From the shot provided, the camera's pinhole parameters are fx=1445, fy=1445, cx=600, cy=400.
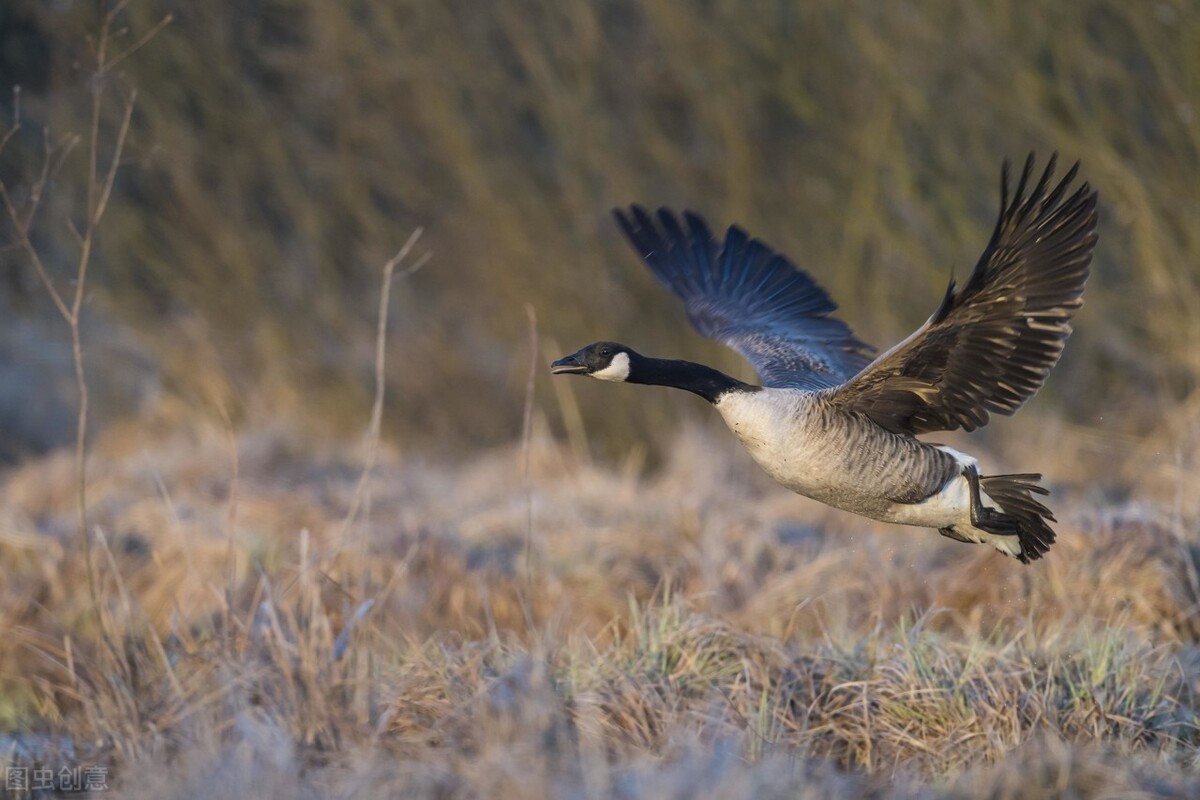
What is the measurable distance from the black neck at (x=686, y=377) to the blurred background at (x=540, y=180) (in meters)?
3.87

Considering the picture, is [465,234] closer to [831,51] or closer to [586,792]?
[831,51]

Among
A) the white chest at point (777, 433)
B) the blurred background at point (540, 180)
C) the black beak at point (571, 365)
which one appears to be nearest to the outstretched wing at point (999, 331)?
the white chest at point (777, 433)

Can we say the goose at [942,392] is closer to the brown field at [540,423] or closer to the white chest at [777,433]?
the white chest at [777,433]

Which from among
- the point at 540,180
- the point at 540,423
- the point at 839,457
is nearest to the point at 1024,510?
the point at 839,457

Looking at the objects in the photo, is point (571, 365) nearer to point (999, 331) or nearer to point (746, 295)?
point (999, 331)

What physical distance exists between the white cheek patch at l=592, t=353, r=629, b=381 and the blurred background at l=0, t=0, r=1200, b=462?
4053 millimetres

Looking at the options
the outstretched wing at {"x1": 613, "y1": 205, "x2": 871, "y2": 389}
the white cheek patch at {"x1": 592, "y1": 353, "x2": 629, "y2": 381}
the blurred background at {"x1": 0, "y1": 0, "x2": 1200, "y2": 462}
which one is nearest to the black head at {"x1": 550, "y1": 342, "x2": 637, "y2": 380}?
the white cheek patch at {"x1": 592, "y1": 353, "x2": 629, "y2": 381}

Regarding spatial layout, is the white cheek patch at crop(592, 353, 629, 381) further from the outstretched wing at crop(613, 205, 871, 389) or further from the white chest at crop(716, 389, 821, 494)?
the outstretched wing at crop(613, 205, 871, 389)

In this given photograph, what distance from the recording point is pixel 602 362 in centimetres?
493

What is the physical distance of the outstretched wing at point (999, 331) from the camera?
4.22 metres

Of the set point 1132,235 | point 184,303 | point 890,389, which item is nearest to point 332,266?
point 184,303

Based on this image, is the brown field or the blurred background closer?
the brown field

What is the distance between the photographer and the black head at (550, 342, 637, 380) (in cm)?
492

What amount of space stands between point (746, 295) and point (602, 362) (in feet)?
5.27
